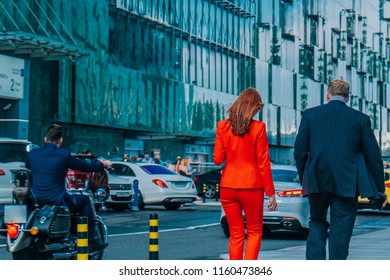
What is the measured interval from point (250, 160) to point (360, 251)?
21.0ft

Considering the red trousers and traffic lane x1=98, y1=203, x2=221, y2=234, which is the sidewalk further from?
traffic lane x1=98, y1=203, x2=221, y2=234

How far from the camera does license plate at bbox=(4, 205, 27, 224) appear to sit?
33.0ft

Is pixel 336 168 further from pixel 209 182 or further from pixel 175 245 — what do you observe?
pixel 209 182

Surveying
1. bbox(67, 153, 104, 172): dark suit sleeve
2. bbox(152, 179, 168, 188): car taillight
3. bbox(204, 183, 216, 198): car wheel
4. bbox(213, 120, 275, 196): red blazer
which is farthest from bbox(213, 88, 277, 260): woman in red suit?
bbox(204, 183, 216, 198): car wheel

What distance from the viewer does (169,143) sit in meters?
51.3

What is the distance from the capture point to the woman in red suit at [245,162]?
910 centimetres

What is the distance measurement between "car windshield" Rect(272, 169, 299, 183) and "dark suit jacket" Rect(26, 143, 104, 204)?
9.35m

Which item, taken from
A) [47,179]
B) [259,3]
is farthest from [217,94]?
[47,179]

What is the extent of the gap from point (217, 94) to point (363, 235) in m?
37.7

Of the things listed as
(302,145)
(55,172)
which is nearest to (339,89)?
(302,145)

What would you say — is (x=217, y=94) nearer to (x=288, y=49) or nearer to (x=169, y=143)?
(x=169, y=143)

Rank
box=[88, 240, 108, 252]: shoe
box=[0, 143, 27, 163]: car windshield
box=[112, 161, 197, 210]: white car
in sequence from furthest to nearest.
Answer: box=[112, 161, 197, 210]: white car
box=[0, 143, 27, 163]: car windshield
box=[88, 240, 108, 252]: shoe

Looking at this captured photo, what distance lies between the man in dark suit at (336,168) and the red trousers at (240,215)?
0.51 m
